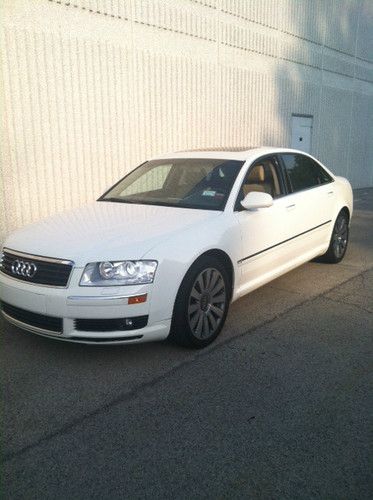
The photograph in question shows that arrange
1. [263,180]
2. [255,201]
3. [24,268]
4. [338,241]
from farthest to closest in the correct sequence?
[338,241] → [263,180] → [255,201] → [24,268]

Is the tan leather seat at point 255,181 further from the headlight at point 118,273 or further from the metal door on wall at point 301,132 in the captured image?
the metal door on wall at point 301,132

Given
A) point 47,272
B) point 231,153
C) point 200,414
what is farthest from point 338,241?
point 47,272

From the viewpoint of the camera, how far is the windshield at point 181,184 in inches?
169

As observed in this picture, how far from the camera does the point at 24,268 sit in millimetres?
3508

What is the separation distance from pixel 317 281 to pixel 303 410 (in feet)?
9.29

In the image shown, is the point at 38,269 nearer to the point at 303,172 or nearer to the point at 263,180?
the point at 263,180

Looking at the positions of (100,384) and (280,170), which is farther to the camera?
(280,170)

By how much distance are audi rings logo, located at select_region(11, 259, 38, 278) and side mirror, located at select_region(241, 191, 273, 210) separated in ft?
6.03

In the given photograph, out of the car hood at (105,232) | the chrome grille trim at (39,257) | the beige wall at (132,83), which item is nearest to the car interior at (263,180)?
the car hood at (105,232)

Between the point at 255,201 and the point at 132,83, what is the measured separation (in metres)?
4.60

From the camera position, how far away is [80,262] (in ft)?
10.8

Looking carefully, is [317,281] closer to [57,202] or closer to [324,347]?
[324,347]

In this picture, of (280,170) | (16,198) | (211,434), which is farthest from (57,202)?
(211,434)

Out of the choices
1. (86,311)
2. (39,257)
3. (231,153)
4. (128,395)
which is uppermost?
(231,153)
